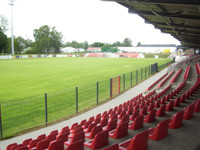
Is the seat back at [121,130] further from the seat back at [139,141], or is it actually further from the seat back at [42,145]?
the seat back at [42,145]

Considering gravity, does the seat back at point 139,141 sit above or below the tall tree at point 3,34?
below

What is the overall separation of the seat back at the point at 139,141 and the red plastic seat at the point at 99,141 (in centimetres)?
93

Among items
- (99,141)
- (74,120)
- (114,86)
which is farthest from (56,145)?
(114,86)

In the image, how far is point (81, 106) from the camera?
13461 mm

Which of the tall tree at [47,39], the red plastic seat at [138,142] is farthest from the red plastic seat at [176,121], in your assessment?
the tall tree at [47,39]

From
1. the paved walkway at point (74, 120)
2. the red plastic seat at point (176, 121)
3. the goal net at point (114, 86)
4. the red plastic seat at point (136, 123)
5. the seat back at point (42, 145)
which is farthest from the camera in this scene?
the goal net at point (114, 86)

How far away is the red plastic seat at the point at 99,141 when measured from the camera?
15.4 ft

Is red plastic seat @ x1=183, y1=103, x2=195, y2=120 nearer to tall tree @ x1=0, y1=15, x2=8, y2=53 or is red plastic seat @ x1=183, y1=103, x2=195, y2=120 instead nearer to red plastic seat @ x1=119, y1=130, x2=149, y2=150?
red plastic seat @ x1=119, y1=130, x2=149, y2=150

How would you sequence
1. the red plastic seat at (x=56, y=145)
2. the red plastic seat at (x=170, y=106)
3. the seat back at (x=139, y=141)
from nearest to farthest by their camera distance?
1. the seat back at (x=139, y=141)
2. the red plastic seat at (x=56, y=145)
3. the red plastic seat at (x=170, y=106)

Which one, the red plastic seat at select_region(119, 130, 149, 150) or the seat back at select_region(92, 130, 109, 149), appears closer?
the red plastic seat at select_region(119, 130, 149, 150)

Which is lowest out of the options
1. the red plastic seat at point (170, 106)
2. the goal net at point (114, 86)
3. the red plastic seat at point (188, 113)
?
the goal net at point (114, 86)

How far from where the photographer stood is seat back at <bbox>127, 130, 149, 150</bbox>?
3.81 meters

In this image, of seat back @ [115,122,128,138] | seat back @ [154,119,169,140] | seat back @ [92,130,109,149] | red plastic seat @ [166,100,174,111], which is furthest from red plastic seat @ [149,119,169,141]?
red plastic seat @ [166,100,174,111]

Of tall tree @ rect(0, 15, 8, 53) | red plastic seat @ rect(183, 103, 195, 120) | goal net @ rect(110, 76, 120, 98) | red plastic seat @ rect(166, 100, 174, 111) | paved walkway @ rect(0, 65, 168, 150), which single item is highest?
tall tree @ rect(0, 15, 8, 53)
